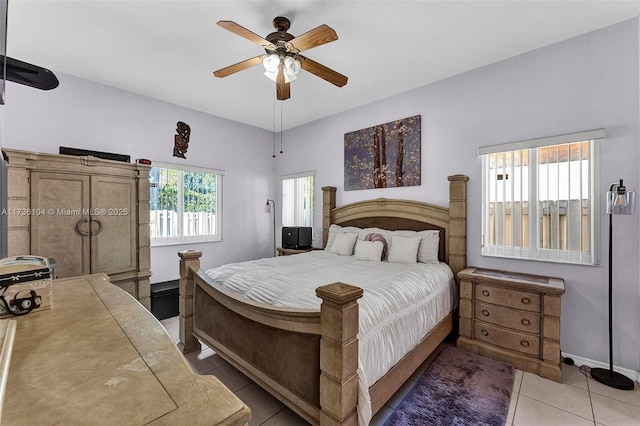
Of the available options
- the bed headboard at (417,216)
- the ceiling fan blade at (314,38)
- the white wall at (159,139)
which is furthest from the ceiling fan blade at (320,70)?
the white wall at (159,139)

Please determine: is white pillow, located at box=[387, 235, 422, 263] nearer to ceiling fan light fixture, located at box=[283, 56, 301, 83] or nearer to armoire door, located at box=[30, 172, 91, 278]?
ceiling fan light fixture, located at box=[283, 56, 301, 83]

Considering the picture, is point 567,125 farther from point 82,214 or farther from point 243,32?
point 82,214

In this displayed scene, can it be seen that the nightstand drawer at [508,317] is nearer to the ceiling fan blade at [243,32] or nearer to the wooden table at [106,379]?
the wooden table at [106,379]

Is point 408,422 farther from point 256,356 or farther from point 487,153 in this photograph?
point 487,153

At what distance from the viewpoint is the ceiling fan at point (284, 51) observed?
1.90 metres

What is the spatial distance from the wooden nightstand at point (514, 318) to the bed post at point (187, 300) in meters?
2.47

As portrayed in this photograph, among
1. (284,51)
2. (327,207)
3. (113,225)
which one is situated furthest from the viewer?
(327,207)

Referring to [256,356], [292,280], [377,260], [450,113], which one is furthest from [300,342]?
[450,113]

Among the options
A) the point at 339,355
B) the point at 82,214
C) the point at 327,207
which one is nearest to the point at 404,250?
the point at 327,207

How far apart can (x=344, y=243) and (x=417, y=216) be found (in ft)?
3.14

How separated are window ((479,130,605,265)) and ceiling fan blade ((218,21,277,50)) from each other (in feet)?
7.59

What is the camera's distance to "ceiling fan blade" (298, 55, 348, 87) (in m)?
2.26

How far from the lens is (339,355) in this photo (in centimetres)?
132

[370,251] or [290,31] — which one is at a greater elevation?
[290,31]
